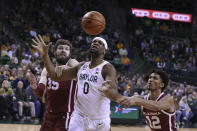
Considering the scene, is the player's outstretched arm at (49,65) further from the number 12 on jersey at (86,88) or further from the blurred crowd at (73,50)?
the blurred crowd at (73,50)

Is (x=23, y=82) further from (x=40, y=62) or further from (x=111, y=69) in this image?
(x=111, y=69)

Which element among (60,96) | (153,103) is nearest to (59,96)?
(60,96)

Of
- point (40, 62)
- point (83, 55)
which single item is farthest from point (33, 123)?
point (83, 55)

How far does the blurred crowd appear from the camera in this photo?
36.9 feet

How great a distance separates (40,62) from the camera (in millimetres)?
14047

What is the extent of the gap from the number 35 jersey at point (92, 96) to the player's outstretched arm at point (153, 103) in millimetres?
747

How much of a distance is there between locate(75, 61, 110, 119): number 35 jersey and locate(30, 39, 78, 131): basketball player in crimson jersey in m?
0.38

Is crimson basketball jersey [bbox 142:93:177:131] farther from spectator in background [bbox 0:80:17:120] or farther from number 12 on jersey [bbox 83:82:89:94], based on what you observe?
spectator in background [bbox 0:80:17:120]

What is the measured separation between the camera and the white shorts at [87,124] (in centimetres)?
455

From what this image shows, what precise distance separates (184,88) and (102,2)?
9820 millimetres

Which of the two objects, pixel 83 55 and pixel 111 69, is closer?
pixel 111 69

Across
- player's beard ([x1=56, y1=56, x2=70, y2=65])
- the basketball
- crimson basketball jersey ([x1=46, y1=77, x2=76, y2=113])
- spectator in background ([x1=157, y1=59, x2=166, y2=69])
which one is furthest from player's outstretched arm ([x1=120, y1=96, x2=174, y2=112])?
spectator in background ([x1=157, y1=59, x2=166, y2=69])

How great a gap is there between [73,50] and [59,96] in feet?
37.7

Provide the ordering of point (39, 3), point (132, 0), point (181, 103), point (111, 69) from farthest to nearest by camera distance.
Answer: point (132, 0)
point (39, 3)
point (181, 103)
point (111, 69)
